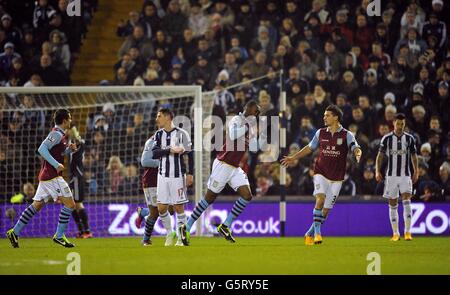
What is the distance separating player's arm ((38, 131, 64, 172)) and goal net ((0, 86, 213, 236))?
396cm

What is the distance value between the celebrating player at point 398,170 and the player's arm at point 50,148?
542 centimetres

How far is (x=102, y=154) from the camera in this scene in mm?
19594

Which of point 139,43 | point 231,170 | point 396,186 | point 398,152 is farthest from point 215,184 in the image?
point 139,43

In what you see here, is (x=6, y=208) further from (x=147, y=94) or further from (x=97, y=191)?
(x=147, y=94)

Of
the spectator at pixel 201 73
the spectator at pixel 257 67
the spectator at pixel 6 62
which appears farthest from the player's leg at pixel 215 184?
the spectator at pixel 6 62

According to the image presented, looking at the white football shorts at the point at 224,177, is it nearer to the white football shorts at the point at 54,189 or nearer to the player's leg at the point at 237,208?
the player's leg at the point at 237,208

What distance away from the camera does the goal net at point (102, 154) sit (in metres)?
18.2

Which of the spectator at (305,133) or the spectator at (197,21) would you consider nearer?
the spectator at (305,133)

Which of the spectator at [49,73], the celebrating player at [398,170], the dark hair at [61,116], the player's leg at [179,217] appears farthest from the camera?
the spectator at [49,73]

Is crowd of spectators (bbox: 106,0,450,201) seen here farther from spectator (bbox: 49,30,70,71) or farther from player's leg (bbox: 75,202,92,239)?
player's leg (bbox: 75,202,92,239)

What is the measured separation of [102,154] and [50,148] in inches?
→ 228

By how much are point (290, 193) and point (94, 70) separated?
21.6 ft

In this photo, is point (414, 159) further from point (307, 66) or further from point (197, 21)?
point (197, 21)
